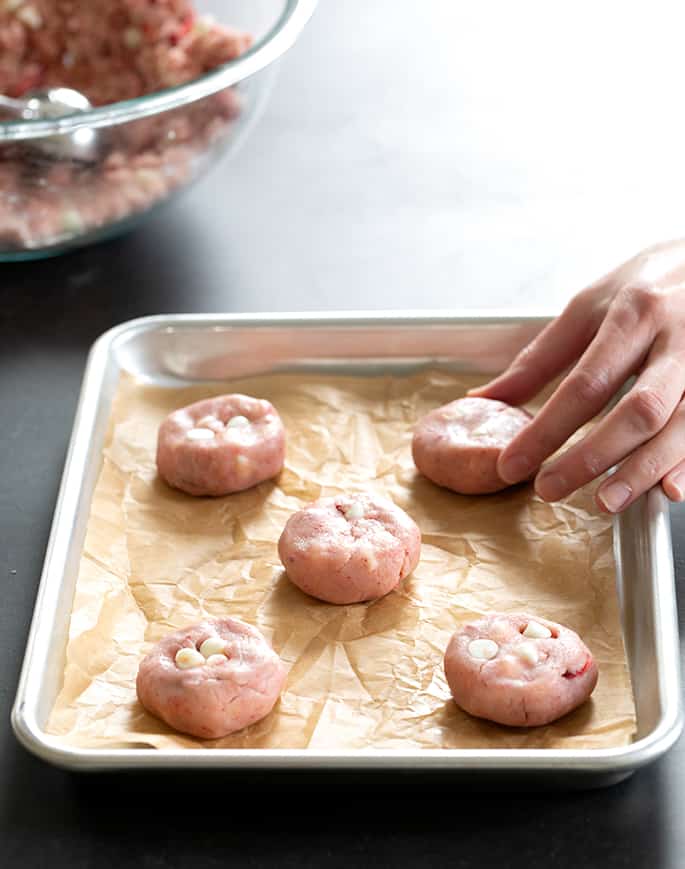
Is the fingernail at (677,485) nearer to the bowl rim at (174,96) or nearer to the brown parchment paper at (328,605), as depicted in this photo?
the brown parchment paper at (328,605)

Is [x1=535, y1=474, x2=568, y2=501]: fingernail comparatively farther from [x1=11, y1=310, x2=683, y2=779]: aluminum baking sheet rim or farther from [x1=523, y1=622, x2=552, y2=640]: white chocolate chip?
[x1=523, y1=622, x2=552, y2=640]: white chocolate chip

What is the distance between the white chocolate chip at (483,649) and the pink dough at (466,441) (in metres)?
0.29

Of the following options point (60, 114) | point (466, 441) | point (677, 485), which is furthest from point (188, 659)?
point (60, 114)

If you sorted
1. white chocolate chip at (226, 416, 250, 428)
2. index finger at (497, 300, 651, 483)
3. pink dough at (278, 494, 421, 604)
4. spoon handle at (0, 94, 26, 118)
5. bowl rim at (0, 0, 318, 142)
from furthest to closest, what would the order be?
spoon handle at (0, 94, 26, 118) < bowl rim at (0, 0, 318, 142) < white chocolate chip at (226, 416, 250, 428) < index finger at (497, 300, 651, 483) < pink dough at (278, 494, 421, 604)

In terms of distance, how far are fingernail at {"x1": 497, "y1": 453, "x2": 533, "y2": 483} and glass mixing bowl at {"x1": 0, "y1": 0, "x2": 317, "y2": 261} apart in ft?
2.20

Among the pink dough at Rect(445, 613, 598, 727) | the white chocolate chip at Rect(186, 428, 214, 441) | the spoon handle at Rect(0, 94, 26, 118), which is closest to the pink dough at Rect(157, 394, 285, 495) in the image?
the white chocolate chip at Rect(186, 428, 214, 441)

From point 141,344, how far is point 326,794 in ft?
2.39

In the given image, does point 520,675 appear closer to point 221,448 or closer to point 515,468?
point 515,468

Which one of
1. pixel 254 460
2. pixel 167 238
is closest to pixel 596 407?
pixel 254 460

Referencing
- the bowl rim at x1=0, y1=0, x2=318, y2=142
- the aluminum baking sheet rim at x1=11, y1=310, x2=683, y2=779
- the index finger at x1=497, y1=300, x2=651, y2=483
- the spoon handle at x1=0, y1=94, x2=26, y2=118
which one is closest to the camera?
the aluminum baking sheet rim at x1=11, y1=310, x2=683, y2=779

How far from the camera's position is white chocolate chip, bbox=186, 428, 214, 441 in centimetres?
158

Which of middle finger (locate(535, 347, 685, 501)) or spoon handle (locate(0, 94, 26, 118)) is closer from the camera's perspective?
middle finger (locate(535, 347, 685, 501))

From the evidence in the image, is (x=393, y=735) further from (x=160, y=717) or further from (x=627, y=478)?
(x=627, y=478)

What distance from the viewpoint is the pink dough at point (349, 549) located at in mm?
1397
